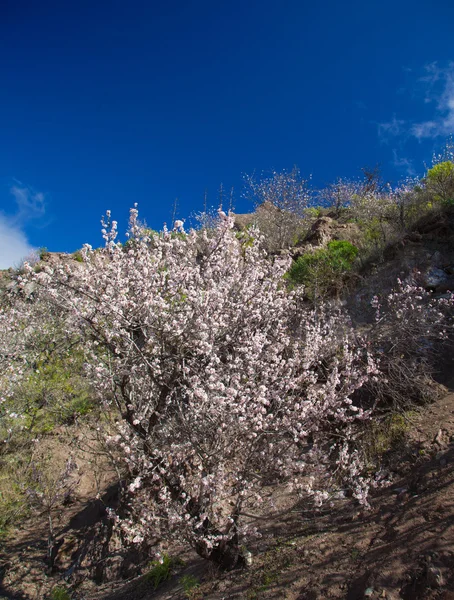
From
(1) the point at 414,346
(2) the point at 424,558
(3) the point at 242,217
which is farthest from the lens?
(3) the point at 242,217

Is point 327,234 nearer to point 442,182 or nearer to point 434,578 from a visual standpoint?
point 442,182

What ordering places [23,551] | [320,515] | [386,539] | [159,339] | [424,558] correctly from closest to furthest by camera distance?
1. [424,558]
2. [386,539]
3. [159,339]
4. [320,515]
5. [23,551]

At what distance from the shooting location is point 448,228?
10594 mm

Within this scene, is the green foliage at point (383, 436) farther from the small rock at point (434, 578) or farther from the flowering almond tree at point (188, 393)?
the small rock at point (434, 578)

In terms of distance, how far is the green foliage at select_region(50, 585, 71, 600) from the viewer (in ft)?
16.4

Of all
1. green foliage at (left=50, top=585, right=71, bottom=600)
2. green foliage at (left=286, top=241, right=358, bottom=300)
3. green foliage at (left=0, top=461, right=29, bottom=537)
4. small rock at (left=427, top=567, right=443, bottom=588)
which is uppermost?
green foliage at (left=286, top=241, right=358, bottom=300)

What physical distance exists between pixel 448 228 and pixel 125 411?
10.8m

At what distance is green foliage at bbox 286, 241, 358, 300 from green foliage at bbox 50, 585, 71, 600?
8.49 metres

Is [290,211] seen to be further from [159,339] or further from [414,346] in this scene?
[159,339]

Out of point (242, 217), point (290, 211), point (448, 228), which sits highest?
point (242, 217)

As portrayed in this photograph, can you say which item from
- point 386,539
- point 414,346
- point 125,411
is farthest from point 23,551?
point 414,346

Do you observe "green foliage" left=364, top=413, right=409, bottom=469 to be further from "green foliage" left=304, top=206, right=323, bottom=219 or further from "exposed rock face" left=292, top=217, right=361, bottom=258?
"green foliage" left=304, top=206, right=323, bottom=219

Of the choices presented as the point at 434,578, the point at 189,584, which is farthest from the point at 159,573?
the point at 434,578

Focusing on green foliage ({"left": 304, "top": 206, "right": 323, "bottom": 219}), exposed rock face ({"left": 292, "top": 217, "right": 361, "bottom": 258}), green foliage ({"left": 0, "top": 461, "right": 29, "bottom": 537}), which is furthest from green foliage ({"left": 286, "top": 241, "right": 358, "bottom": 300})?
green foliage ({"left": 304, "top": 206, "right": 323, "bottom": 219})
